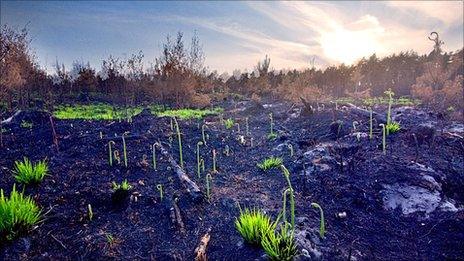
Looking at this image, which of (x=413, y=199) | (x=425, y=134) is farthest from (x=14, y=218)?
(x=425, y=134)

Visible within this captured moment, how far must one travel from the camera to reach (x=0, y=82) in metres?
10.7

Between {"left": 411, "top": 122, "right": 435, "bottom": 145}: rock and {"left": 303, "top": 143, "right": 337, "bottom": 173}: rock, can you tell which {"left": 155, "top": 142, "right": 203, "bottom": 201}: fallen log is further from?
{"left": 411, "top": 122, "right": 435, "bottom": 145}: rock

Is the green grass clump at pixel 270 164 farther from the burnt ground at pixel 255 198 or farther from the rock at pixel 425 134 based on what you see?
the rock at pixel 425 134

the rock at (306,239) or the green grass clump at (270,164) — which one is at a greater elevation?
the green grass clump at (270,164)

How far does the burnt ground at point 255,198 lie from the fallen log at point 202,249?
0.10 metres

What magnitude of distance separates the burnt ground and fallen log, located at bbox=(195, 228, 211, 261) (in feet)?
0.32

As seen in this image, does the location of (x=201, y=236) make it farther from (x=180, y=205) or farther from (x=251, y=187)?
(x=251, y=187)

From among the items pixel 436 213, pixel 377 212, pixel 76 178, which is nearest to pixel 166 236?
pixel 76 178

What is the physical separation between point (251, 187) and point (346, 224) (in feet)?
7.06

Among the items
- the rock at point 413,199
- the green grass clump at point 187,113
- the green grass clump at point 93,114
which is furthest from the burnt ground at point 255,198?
the green grass clump at point 93,114

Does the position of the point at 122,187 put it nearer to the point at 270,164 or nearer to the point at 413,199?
the point at 270,164

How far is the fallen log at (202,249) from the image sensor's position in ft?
13.3

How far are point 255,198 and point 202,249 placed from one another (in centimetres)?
193

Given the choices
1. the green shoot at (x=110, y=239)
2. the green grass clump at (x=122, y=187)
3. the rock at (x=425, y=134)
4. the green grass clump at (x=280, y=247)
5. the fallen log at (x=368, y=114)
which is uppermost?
the fallen log at (x=368, y=114)
